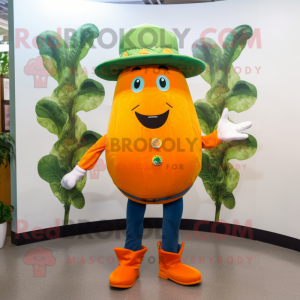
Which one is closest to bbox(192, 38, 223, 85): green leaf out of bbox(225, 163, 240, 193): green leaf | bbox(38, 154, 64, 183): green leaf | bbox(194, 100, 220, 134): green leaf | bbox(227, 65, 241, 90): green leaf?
bbox(227, 65, 241, 90): green leaf

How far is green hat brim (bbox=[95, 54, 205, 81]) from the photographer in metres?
1.92

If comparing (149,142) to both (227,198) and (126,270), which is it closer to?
(126,270)

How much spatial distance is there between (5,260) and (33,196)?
62 cm

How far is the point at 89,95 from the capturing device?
3.17 m

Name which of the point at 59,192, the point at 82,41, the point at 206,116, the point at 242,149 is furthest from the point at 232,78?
the point at 59,192

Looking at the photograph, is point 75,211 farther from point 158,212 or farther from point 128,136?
point 128,136

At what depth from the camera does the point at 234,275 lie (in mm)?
2332

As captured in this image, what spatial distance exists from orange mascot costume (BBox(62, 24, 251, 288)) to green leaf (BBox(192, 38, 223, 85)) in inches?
41.9

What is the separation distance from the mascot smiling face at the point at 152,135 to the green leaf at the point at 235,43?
1299mm

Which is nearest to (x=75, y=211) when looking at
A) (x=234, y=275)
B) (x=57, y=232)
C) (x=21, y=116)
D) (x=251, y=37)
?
(x=57, y=232)

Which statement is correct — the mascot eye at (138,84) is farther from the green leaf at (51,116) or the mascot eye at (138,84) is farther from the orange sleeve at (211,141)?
the green leaf at (51,116)

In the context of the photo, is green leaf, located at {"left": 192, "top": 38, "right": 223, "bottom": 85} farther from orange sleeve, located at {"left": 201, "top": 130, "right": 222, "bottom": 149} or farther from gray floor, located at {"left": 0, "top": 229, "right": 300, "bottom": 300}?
gray floor, located at {"left": 0, "top": 229, "right": 300, "bottom": 300}

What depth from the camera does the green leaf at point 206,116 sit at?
10.6ft

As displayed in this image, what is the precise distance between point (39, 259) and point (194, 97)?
2133 millimetres
